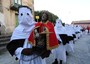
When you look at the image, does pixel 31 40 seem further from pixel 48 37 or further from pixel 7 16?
pixel 7 16

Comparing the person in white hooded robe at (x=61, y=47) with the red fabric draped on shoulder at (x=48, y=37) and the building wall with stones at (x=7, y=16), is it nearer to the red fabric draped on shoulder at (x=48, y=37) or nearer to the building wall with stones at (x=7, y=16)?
the red fabric draped on shoulder at (x=48, y=37)

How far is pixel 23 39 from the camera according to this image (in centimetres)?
Result: 506

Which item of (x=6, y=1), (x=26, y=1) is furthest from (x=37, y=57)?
(x=26, y=1)

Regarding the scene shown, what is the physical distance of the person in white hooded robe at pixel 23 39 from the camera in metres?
4.94

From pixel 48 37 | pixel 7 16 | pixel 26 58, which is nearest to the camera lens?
pixel 48 37

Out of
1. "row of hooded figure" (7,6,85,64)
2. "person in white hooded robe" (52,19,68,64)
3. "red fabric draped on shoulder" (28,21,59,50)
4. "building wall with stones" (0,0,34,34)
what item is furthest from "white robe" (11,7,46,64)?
"building wall with stones" (0,0,34,34)

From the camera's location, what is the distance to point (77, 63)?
423 inches

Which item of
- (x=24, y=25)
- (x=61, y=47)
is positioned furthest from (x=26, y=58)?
(x=61, y=47)

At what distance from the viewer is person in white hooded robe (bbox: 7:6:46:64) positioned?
195 inches

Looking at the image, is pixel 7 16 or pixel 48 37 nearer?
pixel 48 37

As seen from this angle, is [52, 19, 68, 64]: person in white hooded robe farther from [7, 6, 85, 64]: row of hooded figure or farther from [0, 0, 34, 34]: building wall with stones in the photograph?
[0, 0, 34, 34]: building wall with stones

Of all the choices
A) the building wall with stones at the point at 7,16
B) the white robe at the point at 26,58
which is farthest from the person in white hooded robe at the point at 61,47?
the building wall with stones at the point at 7,16

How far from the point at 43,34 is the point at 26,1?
28.6 meters

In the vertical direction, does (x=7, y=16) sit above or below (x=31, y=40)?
above
